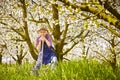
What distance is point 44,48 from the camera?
36.5 ft

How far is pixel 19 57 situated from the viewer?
22.3 meters

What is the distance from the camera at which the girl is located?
416 inches

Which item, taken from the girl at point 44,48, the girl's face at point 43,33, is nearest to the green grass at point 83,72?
the girl at point 44,48

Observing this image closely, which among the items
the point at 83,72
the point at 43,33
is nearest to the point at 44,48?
the point at 43,33

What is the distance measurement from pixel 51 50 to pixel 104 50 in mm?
13274

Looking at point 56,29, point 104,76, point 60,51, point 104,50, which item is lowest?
point 104,50

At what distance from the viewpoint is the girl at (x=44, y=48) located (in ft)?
34.7

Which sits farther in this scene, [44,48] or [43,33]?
[44,48]

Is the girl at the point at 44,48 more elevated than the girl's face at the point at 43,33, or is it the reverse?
the girl's face at the point at 43,33

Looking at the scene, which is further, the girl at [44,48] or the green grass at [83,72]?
the girl at [44,48]

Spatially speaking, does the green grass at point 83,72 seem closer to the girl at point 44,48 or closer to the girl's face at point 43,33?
the girl at point 44,48

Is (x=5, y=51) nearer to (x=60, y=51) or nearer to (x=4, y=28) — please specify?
(x=4, y=28)

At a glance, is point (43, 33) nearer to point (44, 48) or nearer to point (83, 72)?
point (44, 48)

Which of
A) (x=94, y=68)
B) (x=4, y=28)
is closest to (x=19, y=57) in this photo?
(x=4, y=28)
